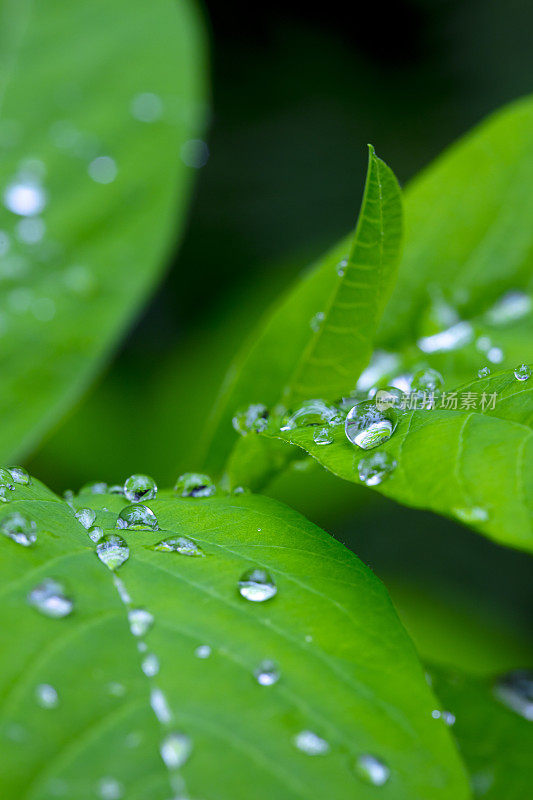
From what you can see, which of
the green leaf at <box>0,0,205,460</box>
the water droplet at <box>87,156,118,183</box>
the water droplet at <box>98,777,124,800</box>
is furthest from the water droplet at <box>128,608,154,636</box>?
the water droplet at <box>87,156,118,183</box>

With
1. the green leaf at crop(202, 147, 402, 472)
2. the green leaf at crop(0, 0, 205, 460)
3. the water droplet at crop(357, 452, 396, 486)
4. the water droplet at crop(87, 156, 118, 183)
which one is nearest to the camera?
the water droplet at crop(357, 452, 396, 486)

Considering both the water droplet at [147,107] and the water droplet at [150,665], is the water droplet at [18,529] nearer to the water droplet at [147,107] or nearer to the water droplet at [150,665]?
the water droplet at [150,665]

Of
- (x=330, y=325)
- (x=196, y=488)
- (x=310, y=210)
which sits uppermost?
(x=330, y=325)

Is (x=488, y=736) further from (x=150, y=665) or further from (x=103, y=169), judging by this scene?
(x=103, y=169)

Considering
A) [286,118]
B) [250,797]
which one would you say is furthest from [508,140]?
[286,118]

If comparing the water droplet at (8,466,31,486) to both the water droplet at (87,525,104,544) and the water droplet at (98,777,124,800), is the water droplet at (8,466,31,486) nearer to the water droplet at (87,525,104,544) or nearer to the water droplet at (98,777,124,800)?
the water droplet at (87,525,104,544)

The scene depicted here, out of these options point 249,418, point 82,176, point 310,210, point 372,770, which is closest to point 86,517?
point 249,418
